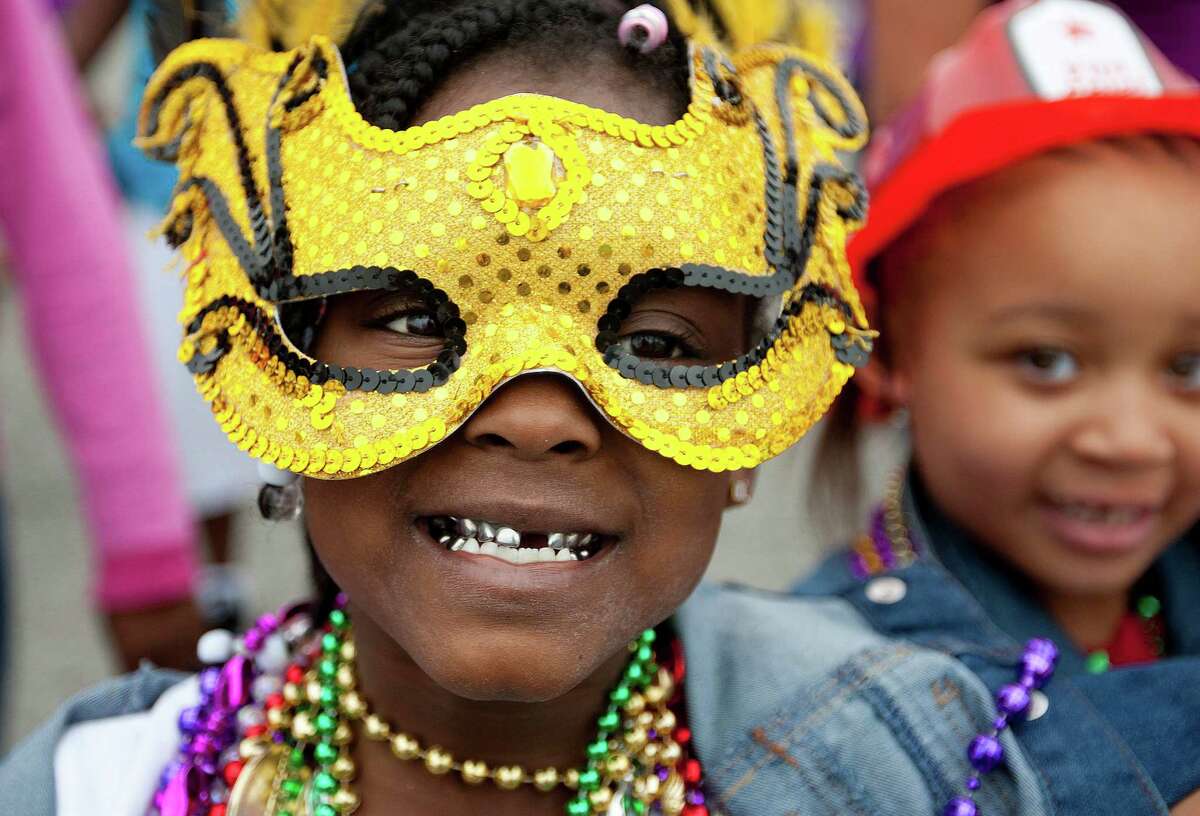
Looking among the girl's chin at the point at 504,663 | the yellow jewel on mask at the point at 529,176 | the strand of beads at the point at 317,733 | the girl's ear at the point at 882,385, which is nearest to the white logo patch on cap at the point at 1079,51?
the girl's ear at the point at 882,385

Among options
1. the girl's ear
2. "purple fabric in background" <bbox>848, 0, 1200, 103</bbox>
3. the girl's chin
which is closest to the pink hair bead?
the girl's chin

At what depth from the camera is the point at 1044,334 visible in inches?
76.5

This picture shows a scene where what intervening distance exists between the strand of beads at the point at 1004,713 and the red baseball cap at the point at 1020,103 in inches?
28.3

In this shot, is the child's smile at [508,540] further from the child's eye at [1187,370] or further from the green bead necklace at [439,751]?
the child's eye at [1187,370]

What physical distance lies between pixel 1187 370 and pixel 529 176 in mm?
1116

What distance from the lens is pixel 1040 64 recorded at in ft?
6.69

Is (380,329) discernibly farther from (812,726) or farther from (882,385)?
(882,385)

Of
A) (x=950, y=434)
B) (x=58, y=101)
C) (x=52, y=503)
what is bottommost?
(x=52, y=503)

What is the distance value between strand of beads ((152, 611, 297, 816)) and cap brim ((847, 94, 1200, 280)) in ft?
3.53

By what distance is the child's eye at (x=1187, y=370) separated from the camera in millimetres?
1960

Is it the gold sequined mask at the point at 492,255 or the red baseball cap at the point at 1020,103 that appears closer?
the gold sequined mask at the point at 492,255

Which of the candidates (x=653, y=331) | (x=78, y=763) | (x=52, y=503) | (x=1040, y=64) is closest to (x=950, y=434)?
(x=1040, y=64)

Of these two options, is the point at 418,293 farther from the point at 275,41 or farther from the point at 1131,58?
the point at 1131,58

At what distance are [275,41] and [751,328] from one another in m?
0.64
